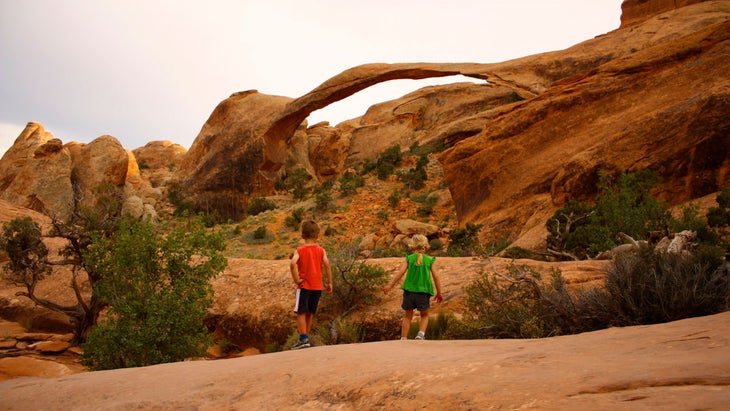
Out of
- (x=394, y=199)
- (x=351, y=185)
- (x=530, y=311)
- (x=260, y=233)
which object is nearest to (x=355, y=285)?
(x=530, y=311)

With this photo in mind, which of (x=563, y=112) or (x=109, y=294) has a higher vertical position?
(x=563, y=112)

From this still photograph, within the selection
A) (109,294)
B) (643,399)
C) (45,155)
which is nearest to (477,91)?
(45,155)

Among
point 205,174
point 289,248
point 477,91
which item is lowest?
point 289,248

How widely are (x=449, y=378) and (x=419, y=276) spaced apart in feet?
10.6

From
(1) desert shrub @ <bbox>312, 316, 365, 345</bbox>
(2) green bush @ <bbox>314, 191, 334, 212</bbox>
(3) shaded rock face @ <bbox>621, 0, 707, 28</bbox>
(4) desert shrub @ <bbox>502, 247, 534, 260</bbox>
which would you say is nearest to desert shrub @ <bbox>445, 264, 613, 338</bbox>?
(1) desert shrub @ <bbox>312, 316, 365, 345</bbox>

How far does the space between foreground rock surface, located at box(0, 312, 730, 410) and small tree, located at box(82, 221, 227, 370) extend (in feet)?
7.57

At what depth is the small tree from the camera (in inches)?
256

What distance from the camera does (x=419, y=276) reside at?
5.77 metres

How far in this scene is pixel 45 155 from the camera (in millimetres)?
27969

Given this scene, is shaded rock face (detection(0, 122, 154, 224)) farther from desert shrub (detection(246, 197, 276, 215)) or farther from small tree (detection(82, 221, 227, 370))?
small tree (detection(82, 221, 227, 370))

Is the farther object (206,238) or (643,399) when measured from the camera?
(206,238)

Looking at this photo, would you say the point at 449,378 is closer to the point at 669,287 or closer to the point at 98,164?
the point at 669,287

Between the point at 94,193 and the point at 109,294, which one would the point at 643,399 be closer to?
the point at 109,294

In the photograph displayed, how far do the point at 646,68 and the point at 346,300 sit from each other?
11920 millimetres
